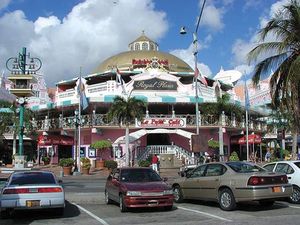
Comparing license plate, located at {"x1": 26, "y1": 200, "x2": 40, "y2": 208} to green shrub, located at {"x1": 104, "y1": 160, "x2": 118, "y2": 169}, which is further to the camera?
green shrub, located at {"x1": 104, "y1": 160, "x2": 118, "y2": 169}

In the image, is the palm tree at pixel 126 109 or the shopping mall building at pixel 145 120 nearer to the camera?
the palm tree at pixel 126 109

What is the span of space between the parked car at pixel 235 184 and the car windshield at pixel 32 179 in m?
4.68

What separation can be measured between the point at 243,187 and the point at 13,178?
6445mm

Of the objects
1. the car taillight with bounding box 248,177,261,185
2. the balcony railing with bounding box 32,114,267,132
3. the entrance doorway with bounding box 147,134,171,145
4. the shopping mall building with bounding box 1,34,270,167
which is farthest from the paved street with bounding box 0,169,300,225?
the entrance doorway with bounding box 147,134,171,145

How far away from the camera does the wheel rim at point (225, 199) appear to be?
12812 millimetres

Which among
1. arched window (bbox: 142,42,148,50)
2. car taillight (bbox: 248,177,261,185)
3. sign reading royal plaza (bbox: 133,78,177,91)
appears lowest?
car taillight (bbox: 248,177,261,185)

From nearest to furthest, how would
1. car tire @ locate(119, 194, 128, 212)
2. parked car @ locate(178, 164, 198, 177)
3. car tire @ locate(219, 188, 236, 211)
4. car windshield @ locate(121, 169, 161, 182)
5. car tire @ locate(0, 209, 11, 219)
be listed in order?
car tire @ locate(0, 209, 11, 219), car tire @ locate(219, 188, 236, 211), car tire @ locate(119, 194, 128, 212), car windshield @ locate(121, 169, 161, 182), parked car @ locate(178, 164, 198, 177)

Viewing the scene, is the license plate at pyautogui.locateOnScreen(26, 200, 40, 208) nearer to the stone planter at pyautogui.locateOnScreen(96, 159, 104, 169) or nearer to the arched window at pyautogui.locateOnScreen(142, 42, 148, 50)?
the stone planter at pyautogui.locateOnScreen(96, 159, 104, 169)

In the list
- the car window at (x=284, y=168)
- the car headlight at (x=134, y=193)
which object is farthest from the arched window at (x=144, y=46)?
the car headlight at (x=134, y=193)

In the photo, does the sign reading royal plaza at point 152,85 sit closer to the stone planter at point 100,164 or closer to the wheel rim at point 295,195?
the stone planter at point 100,164

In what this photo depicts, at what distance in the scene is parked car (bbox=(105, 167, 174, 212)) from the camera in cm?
1257

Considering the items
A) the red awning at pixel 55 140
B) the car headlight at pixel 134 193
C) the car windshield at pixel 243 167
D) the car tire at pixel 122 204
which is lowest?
the car tire at pixel 122 204

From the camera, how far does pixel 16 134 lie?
155ft

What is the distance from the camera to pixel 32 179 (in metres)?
12.3
